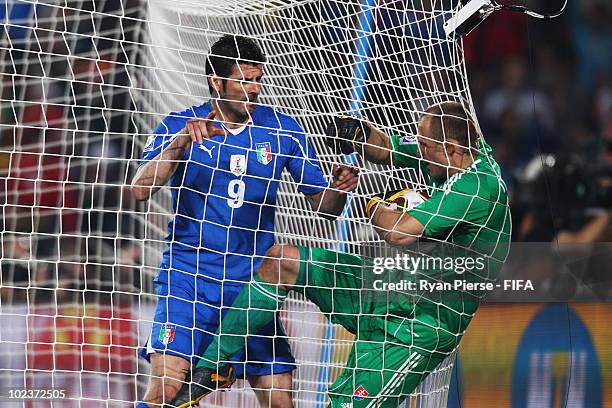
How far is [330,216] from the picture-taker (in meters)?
2.89

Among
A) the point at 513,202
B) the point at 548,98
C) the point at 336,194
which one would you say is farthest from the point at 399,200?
the point at 548,98

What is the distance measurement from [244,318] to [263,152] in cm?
47

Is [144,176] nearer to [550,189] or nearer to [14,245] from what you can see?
[14,245]

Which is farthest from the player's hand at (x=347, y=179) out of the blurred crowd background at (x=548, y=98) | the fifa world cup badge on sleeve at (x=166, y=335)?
the blurred crowd background at (x=548, y=98)

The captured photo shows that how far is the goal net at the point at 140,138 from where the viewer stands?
2.92 metres

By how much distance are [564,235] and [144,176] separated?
59.9 inches

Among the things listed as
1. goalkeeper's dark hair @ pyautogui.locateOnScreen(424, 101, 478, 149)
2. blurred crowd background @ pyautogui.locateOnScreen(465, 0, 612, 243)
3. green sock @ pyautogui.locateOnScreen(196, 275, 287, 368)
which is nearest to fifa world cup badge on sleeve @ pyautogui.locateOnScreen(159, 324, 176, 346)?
green sock @ pyautogui.locateOnScreen(196, 275, 287, 368)

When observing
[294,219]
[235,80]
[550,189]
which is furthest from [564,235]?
[235,80]

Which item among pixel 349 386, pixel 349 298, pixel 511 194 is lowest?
pixel 349 386

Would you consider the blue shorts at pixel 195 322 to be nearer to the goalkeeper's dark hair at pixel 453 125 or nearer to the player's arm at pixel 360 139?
the player's arm at pixel 360 139

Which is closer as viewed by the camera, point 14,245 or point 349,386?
point 349,386

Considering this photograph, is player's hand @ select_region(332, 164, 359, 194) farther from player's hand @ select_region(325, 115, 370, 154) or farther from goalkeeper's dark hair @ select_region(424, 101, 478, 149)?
goalkeeper's dark hair @ select_region(424, 101, 478, 149)

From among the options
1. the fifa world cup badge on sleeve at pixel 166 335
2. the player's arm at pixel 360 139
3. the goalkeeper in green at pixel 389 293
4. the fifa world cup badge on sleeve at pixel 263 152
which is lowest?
the fifa world cup badge on sleeve at pixel 166 335

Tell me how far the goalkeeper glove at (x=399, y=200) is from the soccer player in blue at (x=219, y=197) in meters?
0.11
